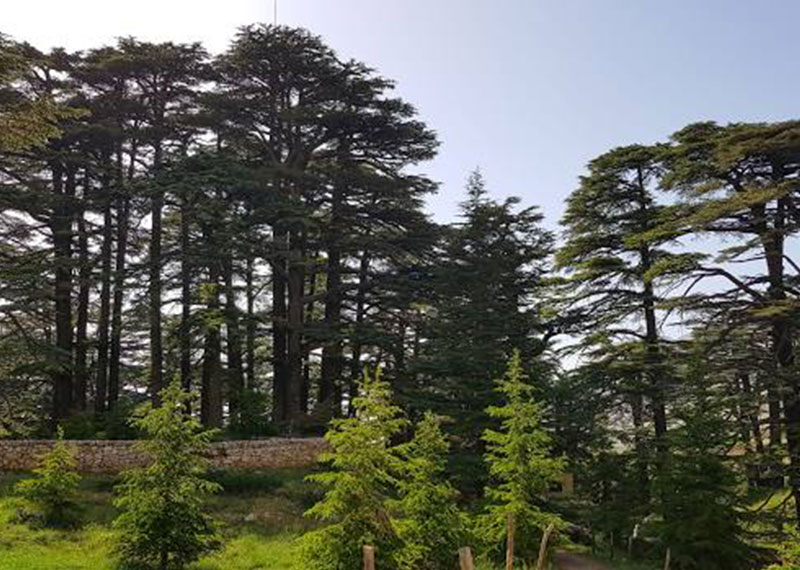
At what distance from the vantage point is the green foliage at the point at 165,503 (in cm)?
1176

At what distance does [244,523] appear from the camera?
54.0 feet

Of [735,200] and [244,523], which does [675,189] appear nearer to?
[735,200]

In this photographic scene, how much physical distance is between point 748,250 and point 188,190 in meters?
18.0

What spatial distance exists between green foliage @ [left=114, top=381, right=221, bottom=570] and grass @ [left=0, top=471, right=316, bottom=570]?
0.55m

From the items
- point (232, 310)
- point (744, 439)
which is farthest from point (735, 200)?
point (232, 310)

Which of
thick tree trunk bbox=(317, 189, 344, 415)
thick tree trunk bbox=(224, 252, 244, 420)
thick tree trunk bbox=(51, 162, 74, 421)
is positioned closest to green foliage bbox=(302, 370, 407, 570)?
thick tree trunk bbox=(224, 252, 244, 420)

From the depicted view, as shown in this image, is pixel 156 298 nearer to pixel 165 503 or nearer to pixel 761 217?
pixel 165 503

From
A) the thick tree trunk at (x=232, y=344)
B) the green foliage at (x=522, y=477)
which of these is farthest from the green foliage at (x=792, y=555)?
the thick tree trunk at (x=232, y=344)

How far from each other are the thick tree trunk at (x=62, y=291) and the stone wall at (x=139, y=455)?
4107 millimetres

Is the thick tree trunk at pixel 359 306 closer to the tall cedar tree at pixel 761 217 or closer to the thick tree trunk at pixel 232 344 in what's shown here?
the thick tree trunk at pixel 232 344

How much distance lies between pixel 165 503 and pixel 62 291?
1591 cm

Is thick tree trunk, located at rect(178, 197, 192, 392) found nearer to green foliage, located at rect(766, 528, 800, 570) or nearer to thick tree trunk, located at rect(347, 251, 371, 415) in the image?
thick tree trunk, located at rect(347, 251, 371, 415)

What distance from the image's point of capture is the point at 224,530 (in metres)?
15.6

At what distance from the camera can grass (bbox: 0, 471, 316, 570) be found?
41.1 ft
